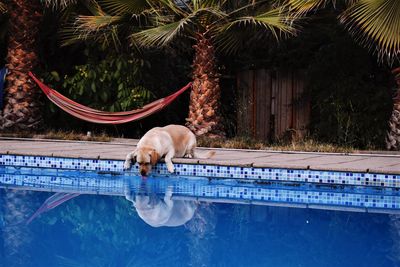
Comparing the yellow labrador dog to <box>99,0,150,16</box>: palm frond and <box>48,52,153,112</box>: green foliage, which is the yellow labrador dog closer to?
<box>99,0,150,16</box>: palm frond

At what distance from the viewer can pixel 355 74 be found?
9852mm

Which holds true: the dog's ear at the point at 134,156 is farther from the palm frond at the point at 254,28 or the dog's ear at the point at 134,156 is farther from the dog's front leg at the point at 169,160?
the palm frond at the point at 254,28

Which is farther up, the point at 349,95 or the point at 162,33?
the point at 162,33

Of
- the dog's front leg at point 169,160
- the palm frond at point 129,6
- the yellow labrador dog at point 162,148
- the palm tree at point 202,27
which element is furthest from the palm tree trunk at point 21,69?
the dog's front leg at point 169,160

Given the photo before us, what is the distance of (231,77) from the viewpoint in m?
10.9

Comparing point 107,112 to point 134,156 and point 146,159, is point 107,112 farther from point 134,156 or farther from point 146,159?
point 146,159

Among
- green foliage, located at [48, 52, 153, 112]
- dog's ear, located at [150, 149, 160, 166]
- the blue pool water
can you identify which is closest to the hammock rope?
green foliage, located at [48, 52, 153, 112]

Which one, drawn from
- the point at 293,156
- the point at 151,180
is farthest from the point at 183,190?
the point at 293,156

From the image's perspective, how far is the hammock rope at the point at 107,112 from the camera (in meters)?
9.26

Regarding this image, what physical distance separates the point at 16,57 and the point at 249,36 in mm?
3880

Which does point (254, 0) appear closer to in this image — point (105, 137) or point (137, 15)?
point (137, 15)

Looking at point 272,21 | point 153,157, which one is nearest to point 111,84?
point 272,21

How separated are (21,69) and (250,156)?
4679mm

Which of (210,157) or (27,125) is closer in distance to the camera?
(210,157)
